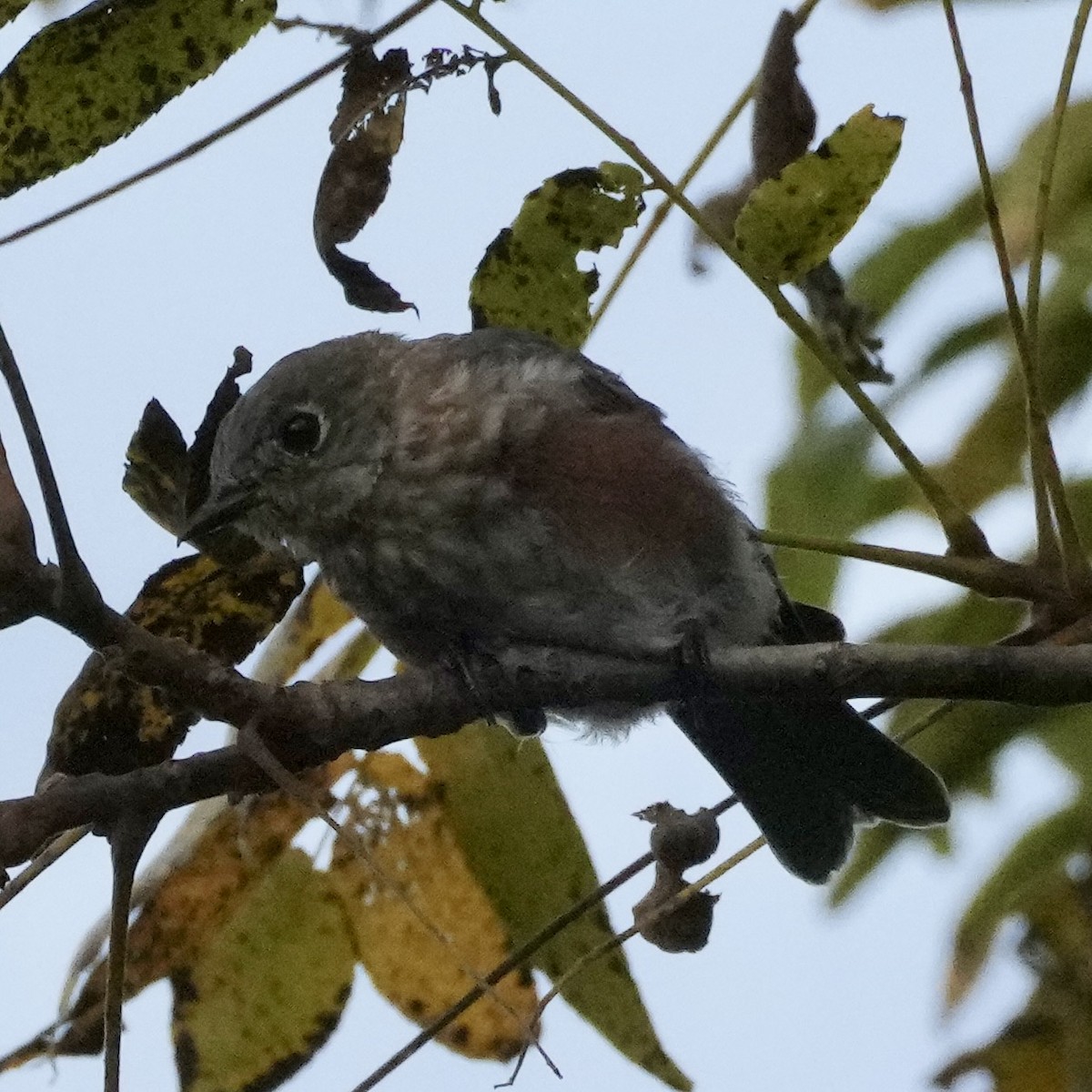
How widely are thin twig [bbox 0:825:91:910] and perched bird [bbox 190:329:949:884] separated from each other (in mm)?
646

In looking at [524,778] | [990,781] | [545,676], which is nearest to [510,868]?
[524,778]

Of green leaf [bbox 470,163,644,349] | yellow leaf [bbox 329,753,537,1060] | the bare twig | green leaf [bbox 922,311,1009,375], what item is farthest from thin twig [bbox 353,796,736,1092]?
green leaf [bbox 922,311,1009,375]

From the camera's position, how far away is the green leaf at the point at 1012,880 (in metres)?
2.47

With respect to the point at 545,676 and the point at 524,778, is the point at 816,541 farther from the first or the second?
the point at 524,778

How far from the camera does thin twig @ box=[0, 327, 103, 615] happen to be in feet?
5.11

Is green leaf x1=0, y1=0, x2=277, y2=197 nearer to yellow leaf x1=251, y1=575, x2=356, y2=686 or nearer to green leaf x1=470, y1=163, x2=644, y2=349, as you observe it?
green leaf x1=470, y1=163, x2=644, y2=349

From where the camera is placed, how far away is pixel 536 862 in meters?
2.35

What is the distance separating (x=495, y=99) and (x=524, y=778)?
3.11 ft

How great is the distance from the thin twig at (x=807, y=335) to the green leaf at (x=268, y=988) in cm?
98

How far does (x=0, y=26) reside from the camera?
81.0 inches

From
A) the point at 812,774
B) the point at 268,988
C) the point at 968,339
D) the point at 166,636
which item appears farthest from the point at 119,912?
the point at 812,774

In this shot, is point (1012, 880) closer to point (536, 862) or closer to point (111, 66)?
point (536, 862)

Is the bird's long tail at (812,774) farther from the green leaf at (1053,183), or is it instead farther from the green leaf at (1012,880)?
the green leaf at (1053,183)

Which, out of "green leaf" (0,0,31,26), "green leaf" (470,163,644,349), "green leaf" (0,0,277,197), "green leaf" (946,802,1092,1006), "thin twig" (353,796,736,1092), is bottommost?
"green leaf" (946,802,1092,1006)
